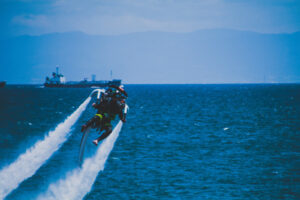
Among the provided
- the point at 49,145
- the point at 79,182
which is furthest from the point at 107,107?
the point at 79,182

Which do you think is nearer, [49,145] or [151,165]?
[49,145]

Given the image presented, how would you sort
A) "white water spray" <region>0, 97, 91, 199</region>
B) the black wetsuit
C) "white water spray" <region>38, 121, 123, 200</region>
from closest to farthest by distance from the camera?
1. the black wetsuit
2. "white water spray" <region>0, 97, 91, 199</region>
3. "white water spray" <region>38, 121, 123, 200</region>

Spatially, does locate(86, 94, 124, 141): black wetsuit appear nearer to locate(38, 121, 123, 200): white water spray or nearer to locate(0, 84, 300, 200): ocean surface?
locate(0, 84, 300, 200): ocean surface

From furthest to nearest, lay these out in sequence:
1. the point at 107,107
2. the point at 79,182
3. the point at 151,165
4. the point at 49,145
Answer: the point at 151,165
the point at 79,182
the point at 49,145
the point at 107,107

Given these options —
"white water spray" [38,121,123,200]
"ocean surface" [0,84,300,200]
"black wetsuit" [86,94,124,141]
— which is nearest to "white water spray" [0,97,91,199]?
"ocean surface" [0,84,300,200]

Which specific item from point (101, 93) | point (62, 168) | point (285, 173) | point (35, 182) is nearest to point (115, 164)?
point (62, 168)

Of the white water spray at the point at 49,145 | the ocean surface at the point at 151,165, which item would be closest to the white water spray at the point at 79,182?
the ocean surface at the point at 151,165

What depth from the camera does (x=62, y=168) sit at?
39.1m

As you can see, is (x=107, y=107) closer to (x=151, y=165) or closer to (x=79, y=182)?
(x=79, y=182)

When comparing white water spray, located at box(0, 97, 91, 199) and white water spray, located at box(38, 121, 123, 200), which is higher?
white water spray, located at box(0, 97, 91, 199)

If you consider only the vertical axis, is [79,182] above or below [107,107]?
below

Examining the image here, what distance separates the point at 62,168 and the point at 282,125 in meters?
51.2

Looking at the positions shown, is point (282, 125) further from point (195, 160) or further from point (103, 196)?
point (103, 196)

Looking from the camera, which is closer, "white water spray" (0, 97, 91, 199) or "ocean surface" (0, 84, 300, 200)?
"white water spray" (0, 97, 91, 199)
